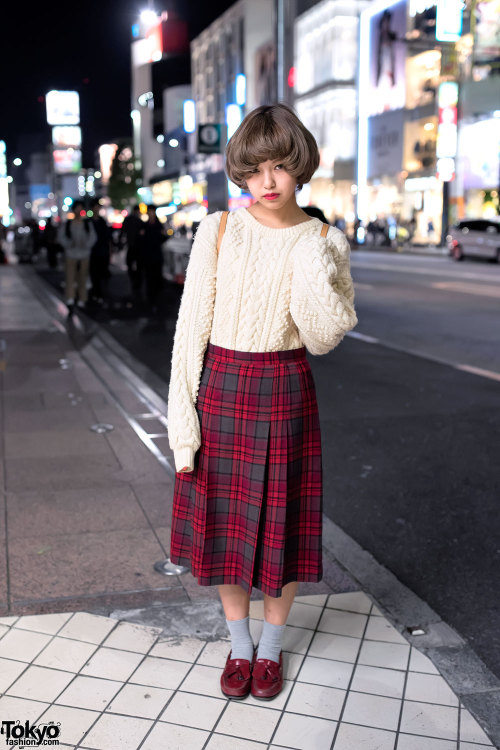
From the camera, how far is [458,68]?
39.1m

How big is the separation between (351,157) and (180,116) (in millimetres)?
45711

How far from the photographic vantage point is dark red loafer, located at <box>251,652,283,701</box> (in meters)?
2.74

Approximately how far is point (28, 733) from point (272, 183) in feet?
6.33

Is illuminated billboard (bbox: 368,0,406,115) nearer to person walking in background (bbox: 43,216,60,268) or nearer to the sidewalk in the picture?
person walking in background (bbox: 43,216,60,268)

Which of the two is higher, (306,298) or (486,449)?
(306,298)

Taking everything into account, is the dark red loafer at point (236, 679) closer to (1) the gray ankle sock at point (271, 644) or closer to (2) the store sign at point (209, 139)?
(1) the gray ankle sock at point (271, 644)

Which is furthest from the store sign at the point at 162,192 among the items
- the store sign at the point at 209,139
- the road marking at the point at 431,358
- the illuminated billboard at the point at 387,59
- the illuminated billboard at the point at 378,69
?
the road marking at the point at 431,358

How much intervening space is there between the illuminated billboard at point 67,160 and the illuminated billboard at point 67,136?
933 mm

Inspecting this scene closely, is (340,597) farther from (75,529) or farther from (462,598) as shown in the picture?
(75,529)

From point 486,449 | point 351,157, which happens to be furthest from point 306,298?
point 351,157

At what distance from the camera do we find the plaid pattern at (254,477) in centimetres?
262

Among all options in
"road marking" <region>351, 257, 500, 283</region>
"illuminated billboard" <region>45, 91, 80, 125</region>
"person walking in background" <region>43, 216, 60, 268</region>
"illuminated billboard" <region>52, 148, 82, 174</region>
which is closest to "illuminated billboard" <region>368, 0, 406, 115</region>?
"road marking" <region>351, 257, 500, 283</region>

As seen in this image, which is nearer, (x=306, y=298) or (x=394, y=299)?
(x=306, y=298)

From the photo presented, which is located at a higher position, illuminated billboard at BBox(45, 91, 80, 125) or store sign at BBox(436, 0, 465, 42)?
illuminated billboard at BBox(45, 91, 80, 125)
